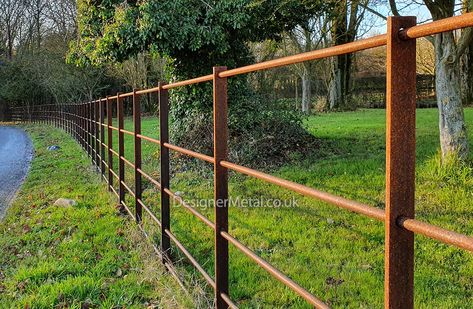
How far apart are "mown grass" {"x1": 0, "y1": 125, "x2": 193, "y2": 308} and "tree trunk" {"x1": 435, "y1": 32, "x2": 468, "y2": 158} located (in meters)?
4.50

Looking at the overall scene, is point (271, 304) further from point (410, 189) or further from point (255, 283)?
point (410, 189)

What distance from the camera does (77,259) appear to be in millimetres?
4395

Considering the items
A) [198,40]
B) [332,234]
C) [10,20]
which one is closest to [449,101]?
[332,234]


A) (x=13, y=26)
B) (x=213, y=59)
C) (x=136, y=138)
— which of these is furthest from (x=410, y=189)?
(x=13, y=26)

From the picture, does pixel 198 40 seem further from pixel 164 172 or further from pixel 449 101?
pixel 164 172

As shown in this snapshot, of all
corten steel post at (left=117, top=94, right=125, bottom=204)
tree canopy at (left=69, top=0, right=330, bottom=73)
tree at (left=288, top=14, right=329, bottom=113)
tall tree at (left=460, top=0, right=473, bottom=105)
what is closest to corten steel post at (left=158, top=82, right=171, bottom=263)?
corten steel post at (left=117, top=94, right=125, bottom=204)

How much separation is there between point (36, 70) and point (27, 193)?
28.4 meters

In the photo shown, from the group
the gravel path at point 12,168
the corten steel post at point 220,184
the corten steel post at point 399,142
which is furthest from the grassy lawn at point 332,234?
the corten steel post at point 399,142

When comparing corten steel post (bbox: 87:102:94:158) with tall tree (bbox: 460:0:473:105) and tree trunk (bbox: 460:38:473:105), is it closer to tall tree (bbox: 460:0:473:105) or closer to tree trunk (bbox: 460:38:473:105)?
tall tree (bbox: 460:0:473:105)

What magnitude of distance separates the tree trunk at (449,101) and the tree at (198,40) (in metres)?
2.39

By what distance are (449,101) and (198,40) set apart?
4423 mm

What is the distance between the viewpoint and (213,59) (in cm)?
997

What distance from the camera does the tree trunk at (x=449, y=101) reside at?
6.74m

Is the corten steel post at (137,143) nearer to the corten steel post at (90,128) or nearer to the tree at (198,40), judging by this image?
the tree at (198,40)
